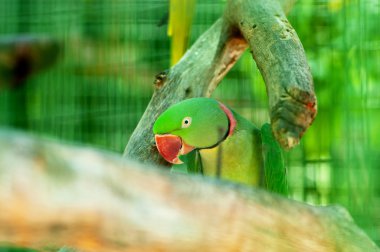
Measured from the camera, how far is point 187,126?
2.40ft

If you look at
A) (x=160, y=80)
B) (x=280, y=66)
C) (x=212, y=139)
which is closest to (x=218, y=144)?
(x=212, y=139)

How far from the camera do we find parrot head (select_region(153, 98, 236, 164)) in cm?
73

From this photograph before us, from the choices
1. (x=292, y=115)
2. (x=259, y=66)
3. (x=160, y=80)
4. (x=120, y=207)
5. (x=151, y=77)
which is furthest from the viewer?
(x=151, y=77)

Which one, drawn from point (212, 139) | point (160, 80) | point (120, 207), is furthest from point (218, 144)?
point (120, 207)

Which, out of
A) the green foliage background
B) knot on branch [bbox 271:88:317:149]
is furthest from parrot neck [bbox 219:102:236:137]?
knot on branch [bbox 271:88:317:149]

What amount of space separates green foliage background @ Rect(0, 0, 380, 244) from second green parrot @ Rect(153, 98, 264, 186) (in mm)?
144

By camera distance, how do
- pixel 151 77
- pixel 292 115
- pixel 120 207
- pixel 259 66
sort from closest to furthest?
pixel 120 207 → pixel 292 115 → pixel 259 66 → pixel 151 77

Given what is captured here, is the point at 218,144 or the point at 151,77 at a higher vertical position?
the point at 151,77

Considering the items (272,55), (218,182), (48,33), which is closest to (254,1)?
(272,55)

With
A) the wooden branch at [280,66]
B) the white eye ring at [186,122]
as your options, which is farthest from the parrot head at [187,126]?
the wooden branch at [280,66]

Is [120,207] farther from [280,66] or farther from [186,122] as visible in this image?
[186,122]

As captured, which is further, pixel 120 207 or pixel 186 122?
pixel 186 122

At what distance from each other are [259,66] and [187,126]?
0.17 meters

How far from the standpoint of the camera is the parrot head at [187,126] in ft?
2.39
